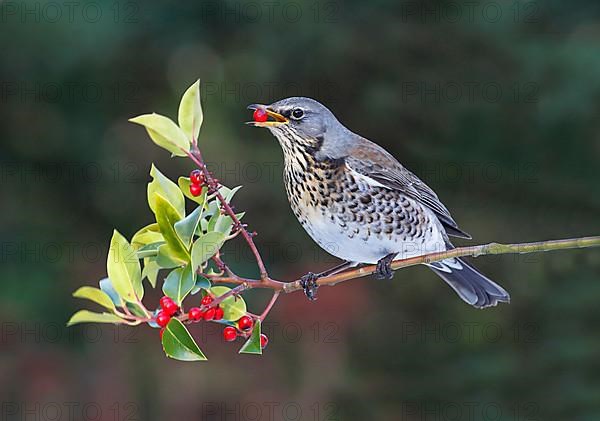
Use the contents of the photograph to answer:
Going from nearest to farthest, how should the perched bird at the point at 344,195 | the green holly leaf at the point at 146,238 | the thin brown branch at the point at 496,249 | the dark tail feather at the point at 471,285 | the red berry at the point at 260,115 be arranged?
the thin brown branch at the point at 496,249 → the green holly leaf at the point at 146,238 → the red berry at the point at 260,115 → the perched bird at the point at 344,195 → the dark tail feather at the point at 471,285

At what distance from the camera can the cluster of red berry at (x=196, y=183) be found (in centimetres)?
136

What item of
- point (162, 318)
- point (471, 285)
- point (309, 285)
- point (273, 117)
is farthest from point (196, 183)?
point (471, 285)

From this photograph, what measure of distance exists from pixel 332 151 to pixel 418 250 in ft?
1.16

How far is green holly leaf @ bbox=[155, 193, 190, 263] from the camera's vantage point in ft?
4.43

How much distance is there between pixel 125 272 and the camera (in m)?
1.42

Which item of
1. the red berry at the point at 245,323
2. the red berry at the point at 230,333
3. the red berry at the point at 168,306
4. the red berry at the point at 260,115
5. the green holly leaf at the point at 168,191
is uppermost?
the red berry at the point at 260,115

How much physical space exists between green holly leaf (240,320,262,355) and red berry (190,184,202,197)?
0.23 meters

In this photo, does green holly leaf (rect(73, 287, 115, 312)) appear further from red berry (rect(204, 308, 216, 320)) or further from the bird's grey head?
the bird's grey head

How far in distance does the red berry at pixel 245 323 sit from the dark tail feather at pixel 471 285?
87 centimetres

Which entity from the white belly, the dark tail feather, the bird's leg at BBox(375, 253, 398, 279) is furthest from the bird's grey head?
the dark tail feather

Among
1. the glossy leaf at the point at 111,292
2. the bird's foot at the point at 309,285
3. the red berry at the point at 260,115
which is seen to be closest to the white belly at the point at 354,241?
the bird's foot at the point at 309,285

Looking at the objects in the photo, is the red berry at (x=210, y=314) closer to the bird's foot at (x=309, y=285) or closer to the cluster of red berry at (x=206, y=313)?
the cluster of red berry at (x=206, y=313)

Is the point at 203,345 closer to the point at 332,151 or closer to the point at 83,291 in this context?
the point at 332,151

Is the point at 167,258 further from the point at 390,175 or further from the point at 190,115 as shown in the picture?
the point at 390,175
